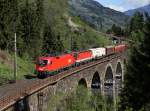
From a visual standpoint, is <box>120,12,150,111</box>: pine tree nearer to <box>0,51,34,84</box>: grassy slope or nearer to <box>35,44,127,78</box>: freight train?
<box>35,44,127,78</box>: freight train

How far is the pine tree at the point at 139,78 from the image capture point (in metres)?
31.3

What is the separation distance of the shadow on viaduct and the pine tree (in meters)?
10.4

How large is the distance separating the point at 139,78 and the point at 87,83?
38.2 metres

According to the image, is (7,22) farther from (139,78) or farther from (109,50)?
(139,78)

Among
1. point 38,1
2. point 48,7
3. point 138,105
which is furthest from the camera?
point 48,7

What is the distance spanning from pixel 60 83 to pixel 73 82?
6655 mm

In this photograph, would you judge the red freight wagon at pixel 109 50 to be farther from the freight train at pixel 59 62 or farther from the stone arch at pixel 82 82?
the stone arch at pixel 82 82

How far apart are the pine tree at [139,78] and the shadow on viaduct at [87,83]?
34.0ft

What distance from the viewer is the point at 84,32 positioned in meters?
158

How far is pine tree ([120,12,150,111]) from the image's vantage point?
1232 inches

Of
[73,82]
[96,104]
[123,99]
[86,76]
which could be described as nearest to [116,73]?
[86,76]

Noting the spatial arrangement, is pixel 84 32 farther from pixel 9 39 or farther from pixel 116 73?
pixel 9 39

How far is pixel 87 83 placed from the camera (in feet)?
229

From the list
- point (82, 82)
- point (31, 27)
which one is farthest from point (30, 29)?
point (82, 82)
